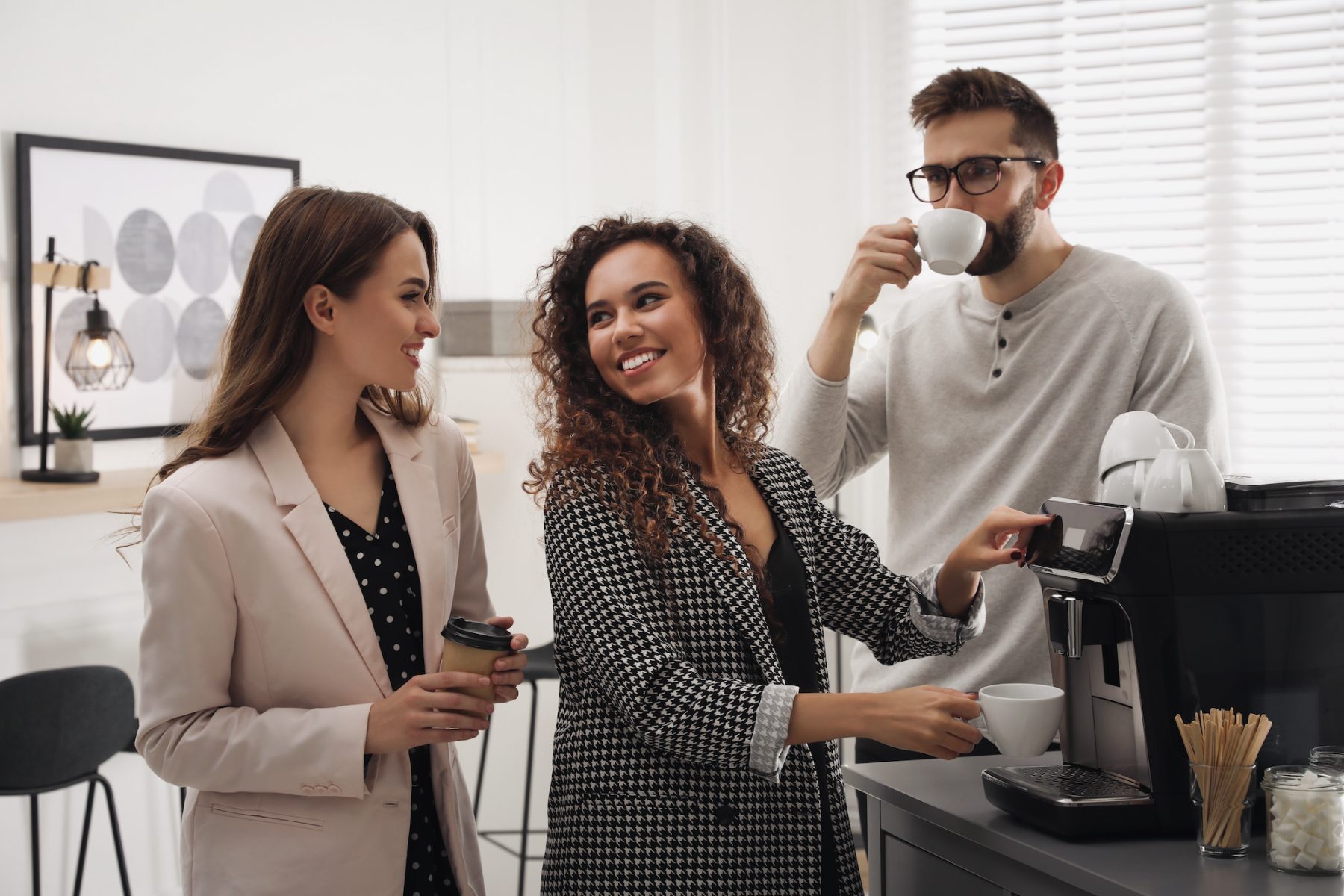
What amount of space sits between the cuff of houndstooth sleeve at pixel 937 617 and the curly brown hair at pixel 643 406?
0.92ft

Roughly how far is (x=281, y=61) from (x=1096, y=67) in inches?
96.3

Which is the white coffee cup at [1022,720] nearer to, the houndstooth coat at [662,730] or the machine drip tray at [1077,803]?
the machine drip tray at [1077,803]

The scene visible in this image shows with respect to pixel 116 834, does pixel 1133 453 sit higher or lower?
higher

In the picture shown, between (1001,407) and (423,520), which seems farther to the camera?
(1001,407)

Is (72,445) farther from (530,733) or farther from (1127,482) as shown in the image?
(1127,482)

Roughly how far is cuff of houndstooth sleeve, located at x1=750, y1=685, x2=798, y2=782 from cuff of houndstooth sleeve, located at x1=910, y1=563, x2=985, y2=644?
15.5 inches

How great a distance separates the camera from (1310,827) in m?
1.16

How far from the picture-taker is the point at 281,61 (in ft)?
11.2

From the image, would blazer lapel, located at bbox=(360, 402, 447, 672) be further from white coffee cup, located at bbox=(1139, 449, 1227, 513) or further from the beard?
the beard

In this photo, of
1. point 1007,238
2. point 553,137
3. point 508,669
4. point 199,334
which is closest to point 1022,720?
point 508,669

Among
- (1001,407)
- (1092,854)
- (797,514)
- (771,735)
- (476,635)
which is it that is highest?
(1001,407)

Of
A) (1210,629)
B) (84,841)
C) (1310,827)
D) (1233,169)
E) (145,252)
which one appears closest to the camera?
(1310,827)

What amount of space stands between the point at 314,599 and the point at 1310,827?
108 cm

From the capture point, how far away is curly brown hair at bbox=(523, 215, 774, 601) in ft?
4.59
